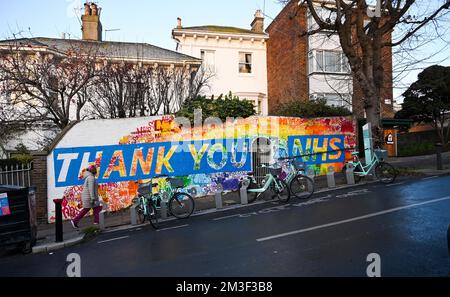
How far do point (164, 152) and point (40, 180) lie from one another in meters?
3.99

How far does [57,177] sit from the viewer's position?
1141 centimetres

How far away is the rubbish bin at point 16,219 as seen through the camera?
7.45 metres

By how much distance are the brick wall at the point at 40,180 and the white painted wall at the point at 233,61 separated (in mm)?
13336

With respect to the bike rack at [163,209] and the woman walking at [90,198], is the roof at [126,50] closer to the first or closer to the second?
the woman walking at [90,198]

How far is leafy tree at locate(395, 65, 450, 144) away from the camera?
23.1 meters

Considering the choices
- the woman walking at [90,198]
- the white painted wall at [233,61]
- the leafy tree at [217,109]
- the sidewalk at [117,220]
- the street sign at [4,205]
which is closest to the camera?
the street sign at [4,205]

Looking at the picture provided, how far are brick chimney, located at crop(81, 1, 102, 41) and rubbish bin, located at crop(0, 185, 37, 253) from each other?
52.4 feet

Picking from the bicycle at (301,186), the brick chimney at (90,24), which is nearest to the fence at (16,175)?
the bicycle at (301,186)

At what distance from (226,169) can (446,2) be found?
10.4 m

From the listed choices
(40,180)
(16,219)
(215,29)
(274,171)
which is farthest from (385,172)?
(215,29)

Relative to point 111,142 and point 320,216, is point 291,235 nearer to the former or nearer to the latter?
point 320,216

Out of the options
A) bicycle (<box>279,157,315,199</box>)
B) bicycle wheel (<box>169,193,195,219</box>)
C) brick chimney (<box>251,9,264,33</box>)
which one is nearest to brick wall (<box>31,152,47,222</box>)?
bicycle wheel (<box>169,193,195,219</box>)

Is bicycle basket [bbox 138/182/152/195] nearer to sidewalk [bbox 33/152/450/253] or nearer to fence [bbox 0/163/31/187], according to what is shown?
sidewalk [bbox 33/152/450/253]
